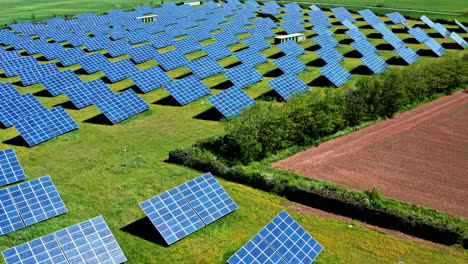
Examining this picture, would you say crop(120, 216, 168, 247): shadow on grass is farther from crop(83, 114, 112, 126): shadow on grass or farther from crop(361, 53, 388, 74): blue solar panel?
crop(361, 53, 388, 74): blue solar panel

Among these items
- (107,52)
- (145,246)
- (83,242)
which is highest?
A: (83,242)

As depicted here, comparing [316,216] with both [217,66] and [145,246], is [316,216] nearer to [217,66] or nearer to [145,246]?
[145,246]

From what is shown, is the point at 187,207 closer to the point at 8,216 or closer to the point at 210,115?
the point at 8,216

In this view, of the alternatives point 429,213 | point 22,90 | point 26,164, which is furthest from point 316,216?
point 22,90

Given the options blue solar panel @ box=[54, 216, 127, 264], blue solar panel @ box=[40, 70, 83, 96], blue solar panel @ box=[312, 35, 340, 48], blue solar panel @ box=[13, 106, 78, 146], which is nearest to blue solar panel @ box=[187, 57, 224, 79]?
blue solar panel @ box=[40, 70, 83, 96]

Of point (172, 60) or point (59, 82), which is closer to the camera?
point (59, 82)

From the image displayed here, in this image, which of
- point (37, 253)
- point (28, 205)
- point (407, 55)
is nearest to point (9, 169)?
point (28, 205)
